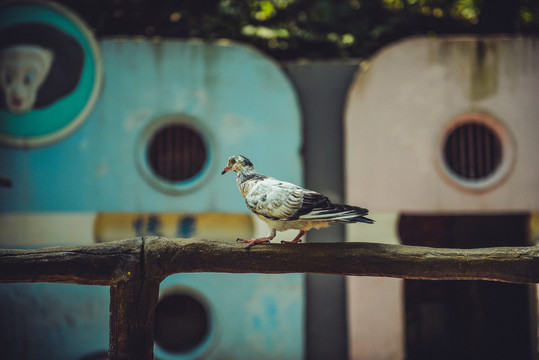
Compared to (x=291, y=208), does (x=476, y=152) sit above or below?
above

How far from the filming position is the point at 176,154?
7.25 metres

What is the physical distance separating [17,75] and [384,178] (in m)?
5.59

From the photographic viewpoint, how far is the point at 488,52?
728cm

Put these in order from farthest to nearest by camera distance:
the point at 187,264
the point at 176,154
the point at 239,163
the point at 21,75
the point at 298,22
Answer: the point at 298,22, the point at 176,154, the point at 21,75, the point at 239,163, the point at 187,264

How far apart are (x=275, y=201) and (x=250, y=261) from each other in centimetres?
45

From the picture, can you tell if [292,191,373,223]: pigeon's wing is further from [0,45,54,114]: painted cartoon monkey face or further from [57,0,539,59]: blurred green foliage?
[57,0,539,59]: blurred green foliage

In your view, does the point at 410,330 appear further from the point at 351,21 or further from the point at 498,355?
the point at 351,21

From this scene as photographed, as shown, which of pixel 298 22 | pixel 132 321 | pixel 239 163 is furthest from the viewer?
pixel 298 22

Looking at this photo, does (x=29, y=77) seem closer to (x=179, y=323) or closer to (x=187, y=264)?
(x=179, y=323)

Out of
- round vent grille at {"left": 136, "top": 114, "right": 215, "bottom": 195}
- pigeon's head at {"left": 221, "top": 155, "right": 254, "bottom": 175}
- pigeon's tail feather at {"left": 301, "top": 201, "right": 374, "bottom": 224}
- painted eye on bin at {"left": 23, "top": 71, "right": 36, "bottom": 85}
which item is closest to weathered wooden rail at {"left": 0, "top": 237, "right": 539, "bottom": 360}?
pigeon's tail feather at {"left": 301, "top": 201, "right": 374, "bottom": 224}

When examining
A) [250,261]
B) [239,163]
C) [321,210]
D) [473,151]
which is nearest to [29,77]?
[239,163]

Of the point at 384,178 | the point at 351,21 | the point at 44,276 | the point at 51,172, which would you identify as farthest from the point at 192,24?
the point at 44,276

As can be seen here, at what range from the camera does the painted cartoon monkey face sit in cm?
695

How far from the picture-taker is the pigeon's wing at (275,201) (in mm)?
3395
